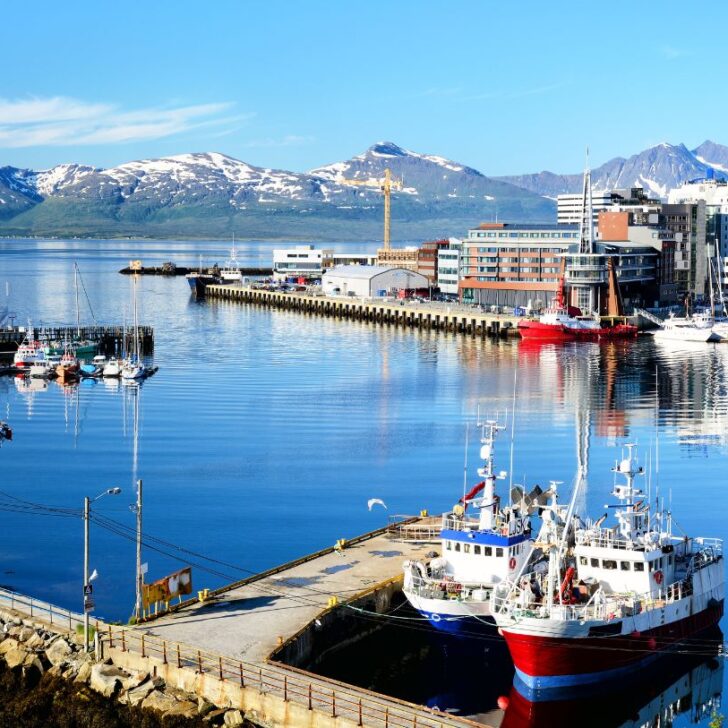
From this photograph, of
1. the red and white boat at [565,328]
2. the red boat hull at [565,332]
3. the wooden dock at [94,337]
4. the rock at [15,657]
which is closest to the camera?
the rock at [15,657]

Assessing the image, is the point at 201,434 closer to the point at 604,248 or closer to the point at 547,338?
the point at 547,338

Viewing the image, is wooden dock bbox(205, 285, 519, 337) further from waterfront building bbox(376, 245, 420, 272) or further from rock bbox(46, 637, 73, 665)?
rock bbox(46, 637, 73, 665)

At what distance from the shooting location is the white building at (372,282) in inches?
5502

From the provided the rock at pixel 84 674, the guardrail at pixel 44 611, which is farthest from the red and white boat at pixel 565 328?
the rock at pixel 84 674

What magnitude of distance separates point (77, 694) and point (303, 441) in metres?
31.2

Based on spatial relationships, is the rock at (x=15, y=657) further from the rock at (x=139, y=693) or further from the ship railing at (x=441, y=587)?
the ship railing at (x=441, y=587)

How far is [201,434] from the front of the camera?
58.4m

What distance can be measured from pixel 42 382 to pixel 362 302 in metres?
57.9

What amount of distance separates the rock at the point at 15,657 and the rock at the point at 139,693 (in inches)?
130

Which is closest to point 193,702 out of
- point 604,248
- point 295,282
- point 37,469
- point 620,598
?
point 620,598

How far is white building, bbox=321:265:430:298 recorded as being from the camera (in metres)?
140

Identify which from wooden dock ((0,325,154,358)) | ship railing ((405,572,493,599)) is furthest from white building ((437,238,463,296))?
ship railing ((405,572,493,599))

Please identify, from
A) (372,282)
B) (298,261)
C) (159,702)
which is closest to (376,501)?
(159,702)

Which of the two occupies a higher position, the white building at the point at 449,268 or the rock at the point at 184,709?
the white building at the point at 449,268
